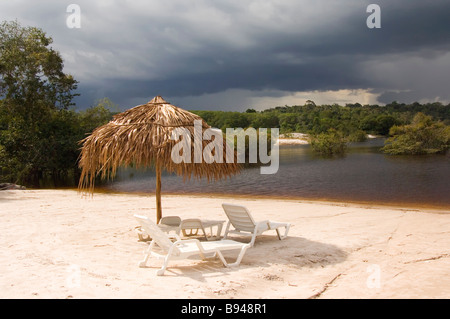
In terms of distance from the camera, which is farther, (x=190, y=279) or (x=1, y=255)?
(x=1, y=255)

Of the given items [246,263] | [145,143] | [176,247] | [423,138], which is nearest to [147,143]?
[145,143]

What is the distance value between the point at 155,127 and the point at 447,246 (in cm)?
603

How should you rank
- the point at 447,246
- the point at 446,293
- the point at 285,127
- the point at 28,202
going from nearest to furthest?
the point at 446,293, the point at 447,246, the point at 28,202, the point at 285,127

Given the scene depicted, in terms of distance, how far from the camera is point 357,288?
498cm

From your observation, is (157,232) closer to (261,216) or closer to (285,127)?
(261,216)

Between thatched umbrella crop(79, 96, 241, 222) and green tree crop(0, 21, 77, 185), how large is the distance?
869 inches

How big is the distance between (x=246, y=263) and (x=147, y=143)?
2.69 meters

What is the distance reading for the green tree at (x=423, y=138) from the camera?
146ft

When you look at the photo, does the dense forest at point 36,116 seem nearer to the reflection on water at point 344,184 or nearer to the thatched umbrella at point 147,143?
the reflection on water at point 344,184

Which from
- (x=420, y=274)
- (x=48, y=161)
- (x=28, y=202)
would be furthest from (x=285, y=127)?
(x=420, y=274)

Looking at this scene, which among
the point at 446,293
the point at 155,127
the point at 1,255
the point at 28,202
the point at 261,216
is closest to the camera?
the point at 446,293

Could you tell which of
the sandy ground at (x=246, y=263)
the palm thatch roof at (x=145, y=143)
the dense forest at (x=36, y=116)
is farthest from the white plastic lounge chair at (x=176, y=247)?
the dense forest at (x=36, y=116)

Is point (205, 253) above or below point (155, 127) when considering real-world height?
below

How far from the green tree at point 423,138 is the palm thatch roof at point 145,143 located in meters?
42.9
